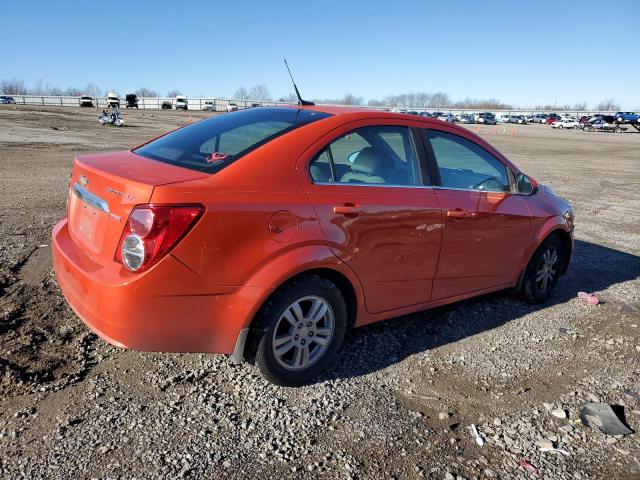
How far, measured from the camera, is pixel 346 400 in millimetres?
3346

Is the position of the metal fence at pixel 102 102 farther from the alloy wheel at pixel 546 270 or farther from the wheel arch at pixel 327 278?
the wheel arch at pixel 327 278

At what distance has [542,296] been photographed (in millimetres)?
5277

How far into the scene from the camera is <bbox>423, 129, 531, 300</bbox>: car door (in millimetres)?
4090

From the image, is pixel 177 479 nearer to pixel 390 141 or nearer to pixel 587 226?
pixel 390 141

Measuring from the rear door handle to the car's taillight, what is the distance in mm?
910

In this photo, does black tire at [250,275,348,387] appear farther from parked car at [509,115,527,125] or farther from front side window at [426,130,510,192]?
parked car at [509,115,527,125]

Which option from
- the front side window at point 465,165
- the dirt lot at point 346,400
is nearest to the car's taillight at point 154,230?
the dirt lot at point 346,400

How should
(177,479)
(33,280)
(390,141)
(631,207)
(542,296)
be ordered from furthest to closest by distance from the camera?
(631,207) → (542,296) → (33,280) → (390,141) → (177,479)

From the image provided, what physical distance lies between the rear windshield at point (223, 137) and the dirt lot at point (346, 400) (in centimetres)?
143

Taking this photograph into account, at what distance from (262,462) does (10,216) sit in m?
6.36

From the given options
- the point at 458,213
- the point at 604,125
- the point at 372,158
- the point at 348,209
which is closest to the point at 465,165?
the point at 458,213

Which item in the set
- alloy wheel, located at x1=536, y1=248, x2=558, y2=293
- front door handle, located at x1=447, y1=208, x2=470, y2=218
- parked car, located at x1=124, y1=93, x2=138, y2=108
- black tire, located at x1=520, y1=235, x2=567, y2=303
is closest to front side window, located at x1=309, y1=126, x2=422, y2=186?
front door handle, located at x1=447, y1=208, x2=470, y2=218

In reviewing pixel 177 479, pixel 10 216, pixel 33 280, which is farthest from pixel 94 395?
pixel 10 216

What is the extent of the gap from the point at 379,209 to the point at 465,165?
4.65ft
